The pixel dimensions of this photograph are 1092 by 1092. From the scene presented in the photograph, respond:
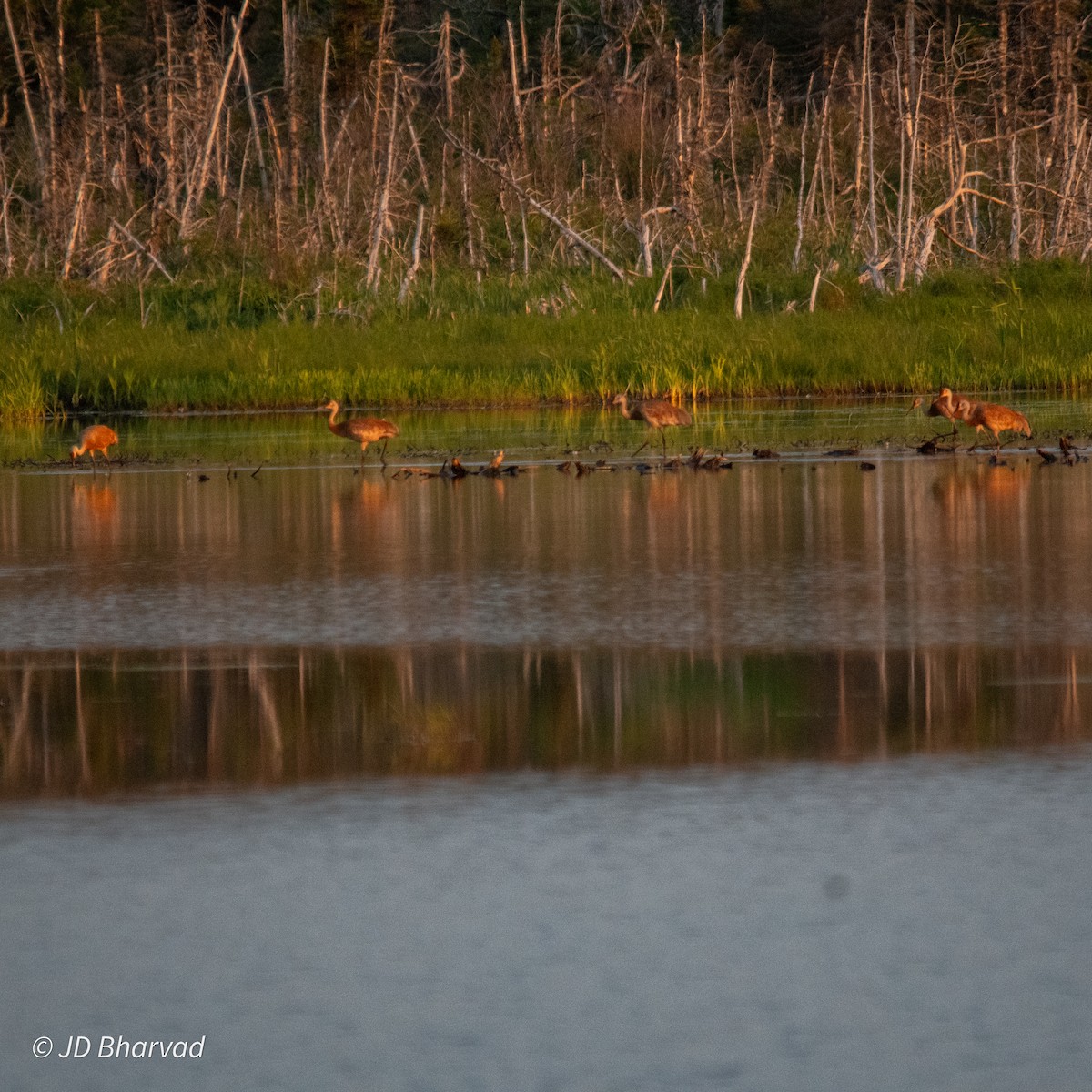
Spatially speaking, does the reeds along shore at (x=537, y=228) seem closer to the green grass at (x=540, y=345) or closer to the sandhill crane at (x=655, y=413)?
the green grass at (x=540, y=345)

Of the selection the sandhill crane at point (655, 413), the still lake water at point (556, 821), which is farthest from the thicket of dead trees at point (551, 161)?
the still lake water at point (556, 821)

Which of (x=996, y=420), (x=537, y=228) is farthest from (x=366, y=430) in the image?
(x=537, y=228)

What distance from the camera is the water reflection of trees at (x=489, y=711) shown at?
588 centimetres

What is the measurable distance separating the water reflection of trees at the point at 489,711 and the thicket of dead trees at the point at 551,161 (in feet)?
70.3

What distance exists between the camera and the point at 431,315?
93.5 feet

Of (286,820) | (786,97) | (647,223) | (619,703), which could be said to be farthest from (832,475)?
(786,97)

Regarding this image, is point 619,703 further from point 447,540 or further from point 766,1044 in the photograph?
point 447,540

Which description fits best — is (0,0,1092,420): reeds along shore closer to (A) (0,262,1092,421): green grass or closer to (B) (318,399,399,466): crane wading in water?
(A) (0,262,1092,421): green grass

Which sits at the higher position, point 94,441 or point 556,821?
point 94,441

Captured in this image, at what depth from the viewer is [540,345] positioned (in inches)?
1057

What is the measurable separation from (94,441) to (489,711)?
12.3 meters

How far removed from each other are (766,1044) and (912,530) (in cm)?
812

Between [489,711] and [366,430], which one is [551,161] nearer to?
[366,430]

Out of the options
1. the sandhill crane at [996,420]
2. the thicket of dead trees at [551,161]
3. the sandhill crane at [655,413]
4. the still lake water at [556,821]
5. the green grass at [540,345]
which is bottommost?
the still lake water at [556,821]
